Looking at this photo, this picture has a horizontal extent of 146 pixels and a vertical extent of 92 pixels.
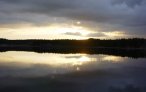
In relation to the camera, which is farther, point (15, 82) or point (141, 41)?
point (141, 41)

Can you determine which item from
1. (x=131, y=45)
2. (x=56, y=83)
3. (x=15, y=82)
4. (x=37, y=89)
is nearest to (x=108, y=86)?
(x=56, y=83)

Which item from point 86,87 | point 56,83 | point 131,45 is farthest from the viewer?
point 131,45

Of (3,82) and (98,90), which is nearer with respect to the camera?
(98,90)

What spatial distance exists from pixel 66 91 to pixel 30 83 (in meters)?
3.99

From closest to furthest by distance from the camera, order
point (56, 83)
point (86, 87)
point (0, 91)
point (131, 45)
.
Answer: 1. point (0, 91)
2. point (86, 87)
3. point (56, 83)
4. point (131, 45)

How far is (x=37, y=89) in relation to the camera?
20.0 metres

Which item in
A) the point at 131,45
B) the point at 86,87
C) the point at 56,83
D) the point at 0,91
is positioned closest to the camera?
the point at 0,91

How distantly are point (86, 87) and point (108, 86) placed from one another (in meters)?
1.75

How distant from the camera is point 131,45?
16550 centimetres

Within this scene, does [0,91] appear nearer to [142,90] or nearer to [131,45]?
[142,90]

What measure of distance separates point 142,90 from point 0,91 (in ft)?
30.2

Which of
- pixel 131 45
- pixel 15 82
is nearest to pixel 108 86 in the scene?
pixel 15 82

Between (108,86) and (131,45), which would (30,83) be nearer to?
(108,86)

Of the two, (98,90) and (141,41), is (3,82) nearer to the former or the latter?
(98,90)
